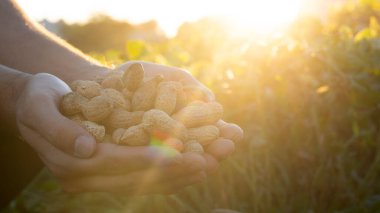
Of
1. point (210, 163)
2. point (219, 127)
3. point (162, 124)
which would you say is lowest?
point (210, 163)

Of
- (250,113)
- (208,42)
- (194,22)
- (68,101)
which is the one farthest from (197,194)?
(194,22)

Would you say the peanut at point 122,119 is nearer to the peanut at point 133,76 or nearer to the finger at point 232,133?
the peanut at point 133,76

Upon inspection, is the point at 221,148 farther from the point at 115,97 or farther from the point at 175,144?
the point at 115,97

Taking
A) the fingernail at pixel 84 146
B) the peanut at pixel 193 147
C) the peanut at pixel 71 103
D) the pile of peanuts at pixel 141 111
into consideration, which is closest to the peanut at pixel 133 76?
the pile of peanuts at pixel 141 111

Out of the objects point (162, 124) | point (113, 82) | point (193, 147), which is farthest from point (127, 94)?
point (193, 147)

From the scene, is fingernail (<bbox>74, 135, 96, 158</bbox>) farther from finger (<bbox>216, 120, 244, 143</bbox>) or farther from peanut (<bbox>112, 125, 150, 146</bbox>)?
finger (<bbox>216, 120, 244, 143</bbox>)

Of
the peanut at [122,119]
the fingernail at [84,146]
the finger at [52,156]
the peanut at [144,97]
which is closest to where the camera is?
the fingernail at [84,146]
